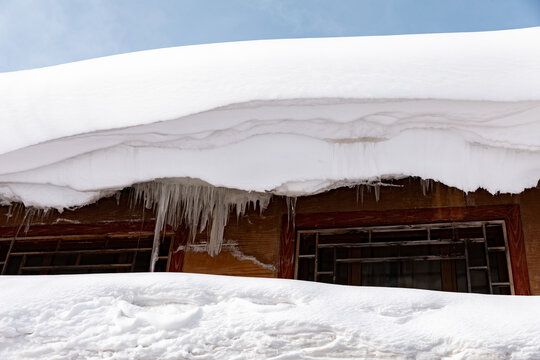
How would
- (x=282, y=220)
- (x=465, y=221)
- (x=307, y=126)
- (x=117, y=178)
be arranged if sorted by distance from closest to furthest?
(x=307, y=126), (x=117, y=178), (x=465, y=221), (x=282, y=220)

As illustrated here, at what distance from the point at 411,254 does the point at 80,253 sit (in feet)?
7.87

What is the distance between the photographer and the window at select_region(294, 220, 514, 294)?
426 cm

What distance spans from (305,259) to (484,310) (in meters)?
2.12

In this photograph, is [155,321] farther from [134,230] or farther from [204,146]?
[134,230]

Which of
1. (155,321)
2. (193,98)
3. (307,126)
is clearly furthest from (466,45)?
(155,321)

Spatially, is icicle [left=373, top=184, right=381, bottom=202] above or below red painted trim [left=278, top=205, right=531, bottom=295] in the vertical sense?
above

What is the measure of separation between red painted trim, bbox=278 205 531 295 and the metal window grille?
0.86 metres

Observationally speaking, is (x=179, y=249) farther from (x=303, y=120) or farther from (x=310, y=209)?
(x=303, y=120)

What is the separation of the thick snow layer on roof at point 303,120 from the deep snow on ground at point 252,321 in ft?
3.39

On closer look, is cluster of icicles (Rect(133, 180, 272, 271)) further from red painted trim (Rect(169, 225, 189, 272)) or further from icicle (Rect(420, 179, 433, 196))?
icicle (Rect(420, 179, 433, 196))

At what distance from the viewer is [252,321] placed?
2.49m

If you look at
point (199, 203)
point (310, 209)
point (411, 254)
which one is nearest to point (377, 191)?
point (310, 209)

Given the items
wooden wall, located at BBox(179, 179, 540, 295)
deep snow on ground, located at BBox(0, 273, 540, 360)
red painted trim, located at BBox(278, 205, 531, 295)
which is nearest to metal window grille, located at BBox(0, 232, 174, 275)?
wooden wall, located at BBox(179, 179, 540, 295)

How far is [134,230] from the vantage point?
4.77 metres
